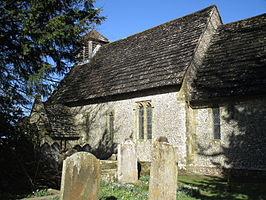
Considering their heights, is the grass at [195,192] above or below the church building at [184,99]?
below

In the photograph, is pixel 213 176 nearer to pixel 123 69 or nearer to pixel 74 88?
pixel 123 69

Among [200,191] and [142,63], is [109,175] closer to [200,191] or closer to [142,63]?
[200,191]

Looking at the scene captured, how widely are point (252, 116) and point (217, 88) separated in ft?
7.33

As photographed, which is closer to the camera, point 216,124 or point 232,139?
point 232,139

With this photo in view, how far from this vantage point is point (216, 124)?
14.4m

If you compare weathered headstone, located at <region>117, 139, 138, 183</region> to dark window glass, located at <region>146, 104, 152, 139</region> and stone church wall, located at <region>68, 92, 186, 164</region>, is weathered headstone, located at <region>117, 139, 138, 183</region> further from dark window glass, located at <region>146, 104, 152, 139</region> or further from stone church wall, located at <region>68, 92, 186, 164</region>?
dark window glass, located at <region>146, 104, 152, 139</region>

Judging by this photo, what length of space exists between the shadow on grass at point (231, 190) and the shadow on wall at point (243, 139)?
2.24ft

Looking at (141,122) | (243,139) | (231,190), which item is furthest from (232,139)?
(141,122)

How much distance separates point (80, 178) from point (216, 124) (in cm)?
1005

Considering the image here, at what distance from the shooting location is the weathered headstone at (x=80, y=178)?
19.0 feet

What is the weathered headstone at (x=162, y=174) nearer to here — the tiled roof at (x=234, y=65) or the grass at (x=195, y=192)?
the grass at (x=195, y=192)

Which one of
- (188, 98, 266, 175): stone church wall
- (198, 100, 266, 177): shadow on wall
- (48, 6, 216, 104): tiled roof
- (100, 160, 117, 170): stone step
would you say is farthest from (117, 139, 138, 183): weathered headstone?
(48, 6, 216, 104): tiled roof

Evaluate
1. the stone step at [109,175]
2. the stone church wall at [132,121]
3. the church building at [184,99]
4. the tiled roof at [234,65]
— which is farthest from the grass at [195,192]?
the tiled roof at [234,65]

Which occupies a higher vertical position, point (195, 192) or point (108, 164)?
point (108, 164)
